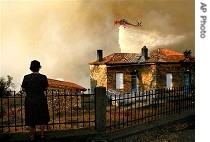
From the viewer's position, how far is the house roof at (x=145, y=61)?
29.0 meters

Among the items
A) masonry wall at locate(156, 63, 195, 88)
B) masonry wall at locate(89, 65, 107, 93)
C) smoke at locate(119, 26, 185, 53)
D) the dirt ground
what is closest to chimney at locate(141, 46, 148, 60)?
masonry wall at locate(156, 63, 195, 88)

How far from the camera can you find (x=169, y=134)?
21.1 feet

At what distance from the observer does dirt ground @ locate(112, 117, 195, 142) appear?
19.8 feet

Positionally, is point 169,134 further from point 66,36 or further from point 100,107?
point 66,36

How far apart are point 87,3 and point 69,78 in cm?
844

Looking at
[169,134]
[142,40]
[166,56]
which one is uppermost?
[142,40]

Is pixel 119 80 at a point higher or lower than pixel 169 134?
higher

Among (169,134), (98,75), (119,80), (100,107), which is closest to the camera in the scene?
(100,107)

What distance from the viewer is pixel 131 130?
20.7 ft

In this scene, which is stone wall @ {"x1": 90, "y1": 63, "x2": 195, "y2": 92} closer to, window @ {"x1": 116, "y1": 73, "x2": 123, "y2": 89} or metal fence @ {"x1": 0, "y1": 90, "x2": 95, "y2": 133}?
window @ {"x1": 116, "y1": 73, "x2": 123, "y2": 89}

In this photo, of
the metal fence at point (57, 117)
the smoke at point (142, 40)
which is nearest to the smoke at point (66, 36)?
the smoke at point (142, 40)

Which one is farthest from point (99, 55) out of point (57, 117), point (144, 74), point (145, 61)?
point (57, 117)

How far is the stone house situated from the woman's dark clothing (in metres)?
22.5

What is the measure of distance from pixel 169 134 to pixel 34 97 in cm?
310
